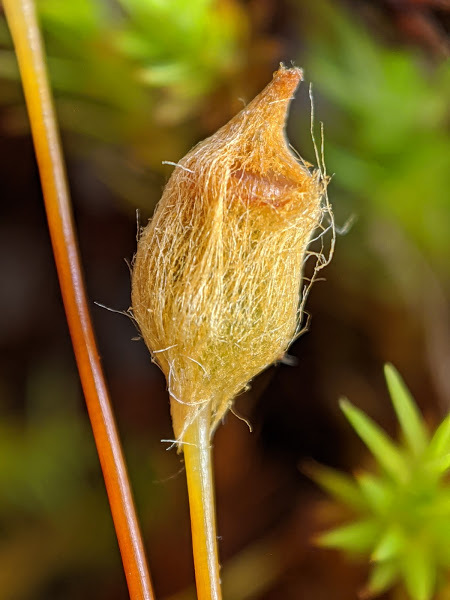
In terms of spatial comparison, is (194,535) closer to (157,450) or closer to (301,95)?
(157,450)

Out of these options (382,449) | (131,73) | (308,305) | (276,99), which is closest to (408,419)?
(382,449)

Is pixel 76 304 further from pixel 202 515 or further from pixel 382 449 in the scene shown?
pixel 382 449

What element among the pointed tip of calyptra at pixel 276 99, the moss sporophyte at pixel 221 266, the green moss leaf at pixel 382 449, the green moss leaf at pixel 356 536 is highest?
the pointed tip of calyptra at pixel 276 99

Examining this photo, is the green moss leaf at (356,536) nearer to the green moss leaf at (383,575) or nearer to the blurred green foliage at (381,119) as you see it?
the green moss leaf at (383,575)

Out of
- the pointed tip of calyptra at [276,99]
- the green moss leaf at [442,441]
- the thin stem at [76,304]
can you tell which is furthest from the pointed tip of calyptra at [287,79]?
the green moss leaf at [442,441]

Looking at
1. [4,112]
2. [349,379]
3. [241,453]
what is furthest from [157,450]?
[4,112]

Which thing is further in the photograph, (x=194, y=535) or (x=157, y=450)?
(x=157, y=450)

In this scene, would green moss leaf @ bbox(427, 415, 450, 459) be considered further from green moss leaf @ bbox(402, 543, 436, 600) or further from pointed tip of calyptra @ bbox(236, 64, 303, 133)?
pointed tip of calyptra @ bbox(236, 64, 303, 133)
